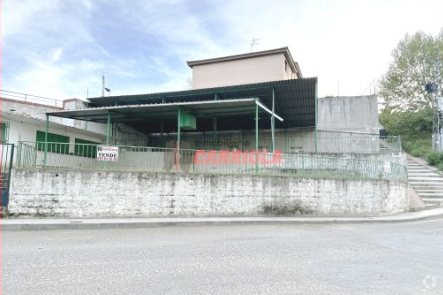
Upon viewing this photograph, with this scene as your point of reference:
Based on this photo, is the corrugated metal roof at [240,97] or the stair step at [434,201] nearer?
the stair step at [434,201]

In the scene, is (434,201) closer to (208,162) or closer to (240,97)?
(240,97)

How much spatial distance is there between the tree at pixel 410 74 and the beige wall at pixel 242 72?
15.4 m

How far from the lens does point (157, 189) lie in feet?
36.3

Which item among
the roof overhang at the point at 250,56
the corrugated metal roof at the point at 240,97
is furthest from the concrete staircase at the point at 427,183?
the roof overhang at the point at 250,56

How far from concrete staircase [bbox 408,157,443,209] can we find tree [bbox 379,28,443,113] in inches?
471

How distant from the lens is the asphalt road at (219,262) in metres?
4.12

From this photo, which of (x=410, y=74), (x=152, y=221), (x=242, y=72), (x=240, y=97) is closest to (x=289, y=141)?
(x=240, y=97)

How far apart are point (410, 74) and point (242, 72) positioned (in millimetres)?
20453

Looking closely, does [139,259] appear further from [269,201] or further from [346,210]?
[346,210]

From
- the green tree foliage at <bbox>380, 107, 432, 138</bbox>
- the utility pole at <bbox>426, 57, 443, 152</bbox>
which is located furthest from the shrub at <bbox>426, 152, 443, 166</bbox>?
the green tree foliage at <bbox>380, 107, 432, 138</bbox>

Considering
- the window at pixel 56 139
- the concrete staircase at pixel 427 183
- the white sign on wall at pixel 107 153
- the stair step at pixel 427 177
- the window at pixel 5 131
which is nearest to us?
the white sign on wall at pixel 107 153

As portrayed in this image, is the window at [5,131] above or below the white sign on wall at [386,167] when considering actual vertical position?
above

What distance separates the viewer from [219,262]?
5352 millimetres

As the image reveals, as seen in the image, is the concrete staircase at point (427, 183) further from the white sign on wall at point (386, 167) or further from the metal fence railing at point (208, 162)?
the metal fence railing at point (208, 162)
